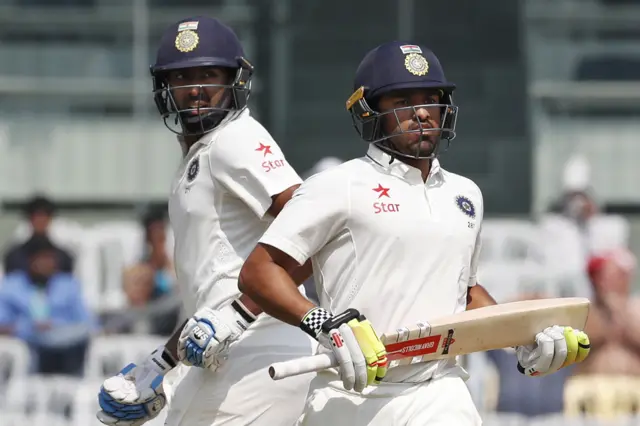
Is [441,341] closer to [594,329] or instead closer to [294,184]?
[294,184]

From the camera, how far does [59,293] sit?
10.2m

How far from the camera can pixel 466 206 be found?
4.52 meters

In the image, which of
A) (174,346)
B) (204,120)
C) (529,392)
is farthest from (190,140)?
(529,392)

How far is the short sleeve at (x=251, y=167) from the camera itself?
4.73 meters

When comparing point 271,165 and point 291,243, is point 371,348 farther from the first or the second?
point 271,165

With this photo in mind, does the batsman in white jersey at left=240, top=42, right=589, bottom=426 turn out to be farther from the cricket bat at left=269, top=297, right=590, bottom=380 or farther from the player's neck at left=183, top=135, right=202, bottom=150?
the player's neck at left=183, top=135, right=202, bottom=150

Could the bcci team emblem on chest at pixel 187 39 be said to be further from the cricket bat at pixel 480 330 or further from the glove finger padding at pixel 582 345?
the glove finger padding at pixel 582 345

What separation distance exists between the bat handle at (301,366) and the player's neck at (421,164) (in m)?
0.70

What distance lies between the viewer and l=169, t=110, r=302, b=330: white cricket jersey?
476 centimetres

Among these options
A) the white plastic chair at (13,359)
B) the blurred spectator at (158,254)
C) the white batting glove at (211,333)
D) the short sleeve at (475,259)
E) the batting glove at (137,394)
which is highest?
the short sleeve at (475,259)

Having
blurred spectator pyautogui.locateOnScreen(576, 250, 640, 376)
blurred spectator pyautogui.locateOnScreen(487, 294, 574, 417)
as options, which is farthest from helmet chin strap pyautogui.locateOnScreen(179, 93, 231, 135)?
blurred spectator pyautogui.locateOnScreen(576, 250, 640, 376)

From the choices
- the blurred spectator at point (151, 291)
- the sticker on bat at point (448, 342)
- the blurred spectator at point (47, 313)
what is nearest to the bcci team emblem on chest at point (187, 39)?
the sticker on bat at point (448, 342)

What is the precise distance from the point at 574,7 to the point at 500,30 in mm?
619

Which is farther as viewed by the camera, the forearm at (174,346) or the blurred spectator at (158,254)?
the blurred spectator at (158,254)
